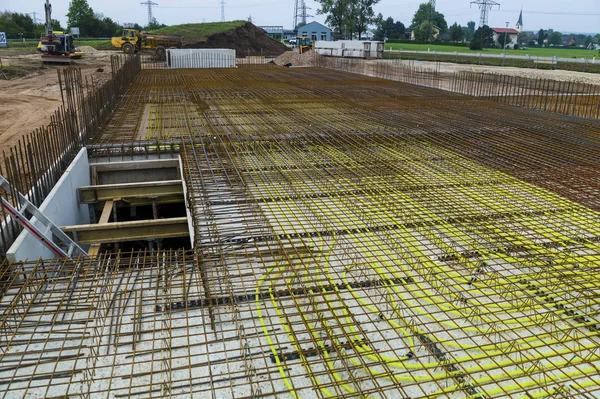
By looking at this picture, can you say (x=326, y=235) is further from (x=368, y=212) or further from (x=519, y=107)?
(x=519, y=107)

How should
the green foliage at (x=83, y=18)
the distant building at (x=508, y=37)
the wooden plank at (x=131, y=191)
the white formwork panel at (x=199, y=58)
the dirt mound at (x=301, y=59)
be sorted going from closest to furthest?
the wooden plank at (x=131, y=191) → the white formwork panel at (x=199, y=58) → the dirt mound at (x=301, y=59) → the green foliage at (x=83, y=18) → the distant building at (x=508, y=37)

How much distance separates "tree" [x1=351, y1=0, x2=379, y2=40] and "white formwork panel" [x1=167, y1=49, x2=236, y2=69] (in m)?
37.4

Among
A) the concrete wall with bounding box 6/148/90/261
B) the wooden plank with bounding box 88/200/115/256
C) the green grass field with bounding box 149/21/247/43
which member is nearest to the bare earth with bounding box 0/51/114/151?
the concrete wall with bounding box 6/148/90/261

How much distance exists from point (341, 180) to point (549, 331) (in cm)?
321

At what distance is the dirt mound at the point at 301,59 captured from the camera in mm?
26538

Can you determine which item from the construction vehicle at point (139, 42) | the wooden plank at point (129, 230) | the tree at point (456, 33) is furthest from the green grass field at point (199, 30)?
the tree at point (456, 33)

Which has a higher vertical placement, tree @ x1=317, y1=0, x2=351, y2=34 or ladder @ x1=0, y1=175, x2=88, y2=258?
tree @ x1=317, y1=0, x2=351, y2=34

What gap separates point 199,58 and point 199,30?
18.1 meters

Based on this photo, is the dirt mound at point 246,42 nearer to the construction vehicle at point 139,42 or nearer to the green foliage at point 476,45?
the construction vehicle at point 139,42

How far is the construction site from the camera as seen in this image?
2684mm

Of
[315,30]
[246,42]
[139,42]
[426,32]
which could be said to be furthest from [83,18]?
[426,32]

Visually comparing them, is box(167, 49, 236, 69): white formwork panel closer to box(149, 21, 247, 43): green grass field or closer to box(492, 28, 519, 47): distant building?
box(149, 21, 247, 43): green grass field

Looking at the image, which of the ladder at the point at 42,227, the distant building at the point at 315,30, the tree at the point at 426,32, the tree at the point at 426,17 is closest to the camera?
the ladder at the point at 42,227

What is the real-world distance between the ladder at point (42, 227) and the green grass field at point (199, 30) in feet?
121
